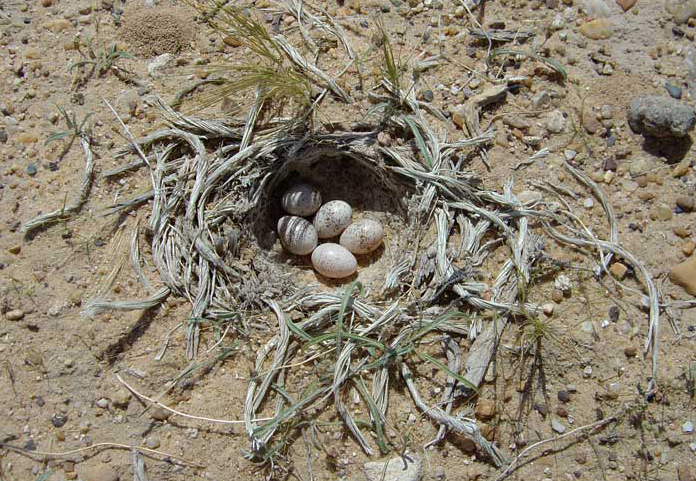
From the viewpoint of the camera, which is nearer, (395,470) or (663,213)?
(395,470)

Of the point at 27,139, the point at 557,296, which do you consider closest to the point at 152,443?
the point at 27,139

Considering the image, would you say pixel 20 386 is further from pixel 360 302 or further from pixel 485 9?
pixel 485 9

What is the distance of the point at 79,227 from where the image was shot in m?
2.40

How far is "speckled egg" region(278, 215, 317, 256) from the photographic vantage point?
9.09ft

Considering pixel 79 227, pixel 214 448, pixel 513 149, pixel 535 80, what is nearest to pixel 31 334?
pixel 79 227

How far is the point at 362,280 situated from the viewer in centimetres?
270

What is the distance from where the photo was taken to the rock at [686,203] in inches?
96.3

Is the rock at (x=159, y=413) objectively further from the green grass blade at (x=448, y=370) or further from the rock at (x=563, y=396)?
the rock at (x=563, y=396)

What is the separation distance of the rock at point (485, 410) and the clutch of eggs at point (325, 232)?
833mm

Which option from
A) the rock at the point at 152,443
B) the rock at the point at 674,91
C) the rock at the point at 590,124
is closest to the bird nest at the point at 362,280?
the rock at the point at 590,124

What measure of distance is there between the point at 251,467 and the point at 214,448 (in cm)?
15

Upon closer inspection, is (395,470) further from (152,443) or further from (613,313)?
(613,313)

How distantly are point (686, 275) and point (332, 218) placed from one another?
1481mm

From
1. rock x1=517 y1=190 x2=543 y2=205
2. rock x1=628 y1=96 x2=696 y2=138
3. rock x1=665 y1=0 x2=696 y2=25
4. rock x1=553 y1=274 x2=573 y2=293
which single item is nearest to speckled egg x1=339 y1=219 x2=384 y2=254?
rock x1=517 y1=190 x2=543 y2=205
